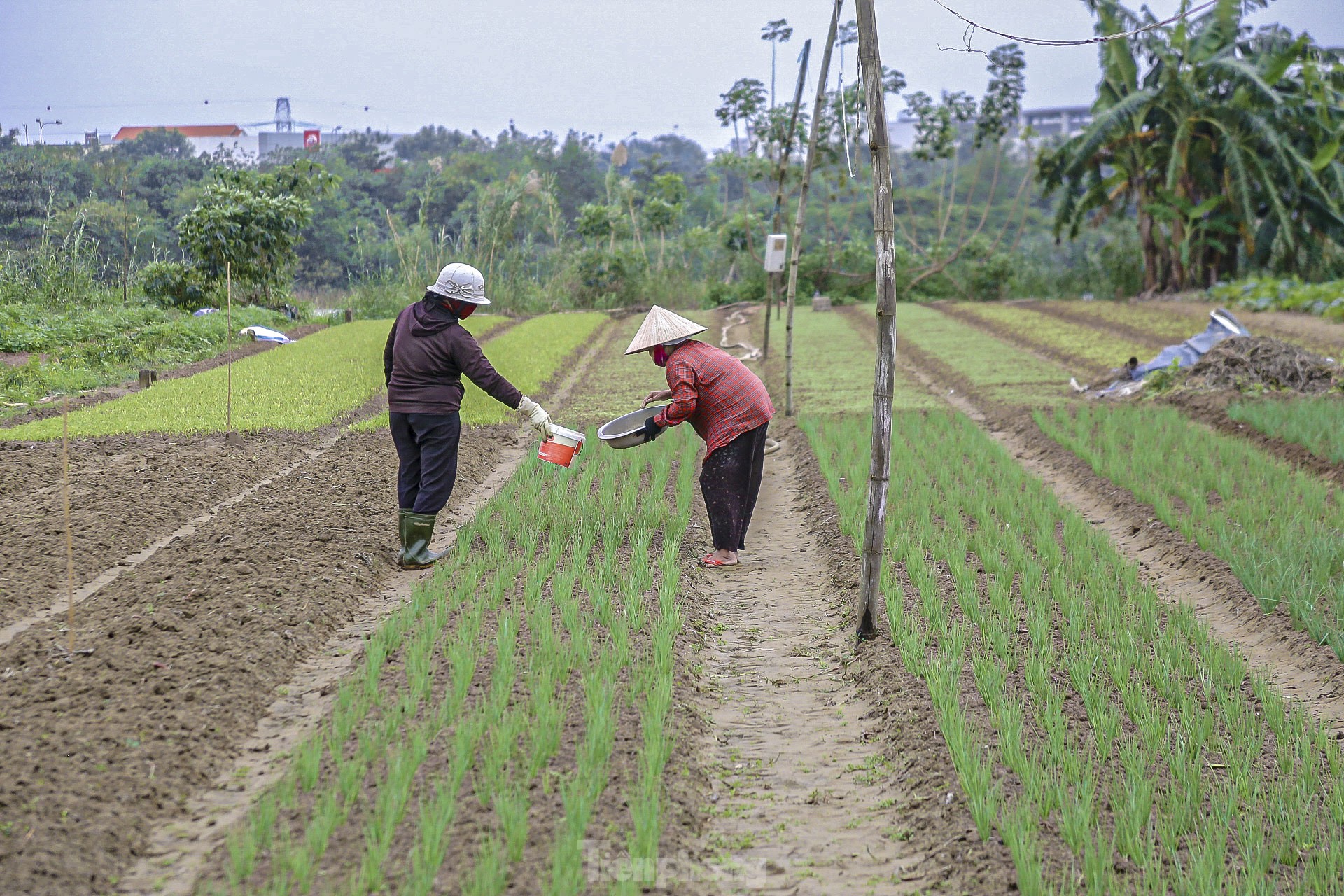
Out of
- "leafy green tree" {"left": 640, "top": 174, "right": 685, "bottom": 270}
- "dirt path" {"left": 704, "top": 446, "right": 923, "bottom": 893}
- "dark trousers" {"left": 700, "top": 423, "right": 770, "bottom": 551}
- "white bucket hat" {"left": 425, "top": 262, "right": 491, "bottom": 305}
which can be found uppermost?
"leafy green tree" {"left": 640, "top": 174, "right": 685, "bottom": 270}

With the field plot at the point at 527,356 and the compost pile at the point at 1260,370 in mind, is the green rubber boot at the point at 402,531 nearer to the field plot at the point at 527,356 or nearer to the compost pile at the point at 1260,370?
the field plot at the point at 527,356

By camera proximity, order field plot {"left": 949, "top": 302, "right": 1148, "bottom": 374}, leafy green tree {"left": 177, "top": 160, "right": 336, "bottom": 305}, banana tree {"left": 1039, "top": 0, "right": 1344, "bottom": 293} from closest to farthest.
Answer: field plot {"left": 949, "top": 302, "right": 1148, "bottom": 374} → leafy green tree {"left": 177, "top": 160, "right": 336, "bottom": 305} → banana tree {"left": 1039, "top": 0, "right": 1344, "bottom": 293}

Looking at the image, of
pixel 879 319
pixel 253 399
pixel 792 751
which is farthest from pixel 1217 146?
pixel 792 751

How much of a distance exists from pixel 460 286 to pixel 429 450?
806mm

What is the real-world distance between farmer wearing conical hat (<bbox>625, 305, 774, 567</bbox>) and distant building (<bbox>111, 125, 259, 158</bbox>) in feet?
77.2

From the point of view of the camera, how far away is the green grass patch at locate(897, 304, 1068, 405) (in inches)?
461

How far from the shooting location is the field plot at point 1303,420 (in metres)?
8.00

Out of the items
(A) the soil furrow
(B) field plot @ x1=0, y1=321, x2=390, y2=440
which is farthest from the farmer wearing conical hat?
(A) the soil furrow

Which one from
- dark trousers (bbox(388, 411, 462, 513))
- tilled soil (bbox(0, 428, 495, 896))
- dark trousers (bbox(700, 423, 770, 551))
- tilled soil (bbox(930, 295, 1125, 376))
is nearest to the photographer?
tilled soil (bbox(0, 428, 495, 896))

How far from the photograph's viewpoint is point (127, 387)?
468 inches

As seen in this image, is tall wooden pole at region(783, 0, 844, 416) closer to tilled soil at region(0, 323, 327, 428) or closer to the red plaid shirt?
the red plaid shirt

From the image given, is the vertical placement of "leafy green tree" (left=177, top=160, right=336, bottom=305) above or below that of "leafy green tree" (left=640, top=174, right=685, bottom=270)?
below

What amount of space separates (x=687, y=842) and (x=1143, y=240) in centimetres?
2247

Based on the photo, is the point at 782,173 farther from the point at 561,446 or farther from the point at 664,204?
the point at 664,204
